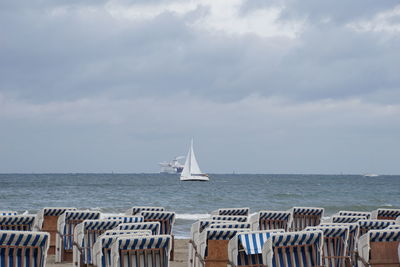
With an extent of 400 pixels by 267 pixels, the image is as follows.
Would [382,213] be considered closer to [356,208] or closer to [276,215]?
[276,215]

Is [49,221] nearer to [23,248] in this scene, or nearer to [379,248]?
[23,248]

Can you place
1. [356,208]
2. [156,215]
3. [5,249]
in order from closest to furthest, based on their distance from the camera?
[5,249], [156,215], [356,208]

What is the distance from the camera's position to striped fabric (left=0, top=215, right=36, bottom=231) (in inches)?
414

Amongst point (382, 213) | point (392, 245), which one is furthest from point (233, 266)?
point (382, 213)

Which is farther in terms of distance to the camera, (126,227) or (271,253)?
(126,227)

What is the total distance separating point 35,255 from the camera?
6836 millimetres

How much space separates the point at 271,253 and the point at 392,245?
2.30m

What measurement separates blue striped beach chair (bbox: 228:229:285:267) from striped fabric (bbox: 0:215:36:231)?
162 inches

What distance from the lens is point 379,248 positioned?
28.2 feet

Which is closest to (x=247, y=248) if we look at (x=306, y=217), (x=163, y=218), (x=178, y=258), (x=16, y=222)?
(x=16, y=222)

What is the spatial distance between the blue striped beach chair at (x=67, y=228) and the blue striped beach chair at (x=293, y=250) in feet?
18.0

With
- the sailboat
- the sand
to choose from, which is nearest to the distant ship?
the sailboat

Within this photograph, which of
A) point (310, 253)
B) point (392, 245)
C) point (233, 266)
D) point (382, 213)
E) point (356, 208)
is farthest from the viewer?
point (356, 208)

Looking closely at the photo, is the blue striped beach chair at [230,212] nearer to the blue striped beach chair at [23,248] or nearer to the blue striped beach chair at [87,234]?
the blue striped beach chair at [87,234]
